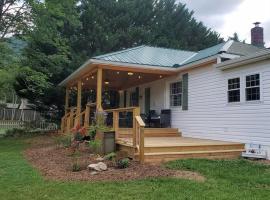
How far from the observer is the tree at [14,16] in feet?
53.2

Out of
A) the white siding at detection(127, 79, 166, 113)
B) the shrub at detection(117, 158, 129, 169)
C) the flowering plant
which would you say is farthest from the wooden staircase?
the white siding at detection(127, 79, 166, 113)

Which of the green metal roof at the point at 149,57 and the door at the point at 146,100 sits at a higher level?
the green metal roof at the point at 149,57

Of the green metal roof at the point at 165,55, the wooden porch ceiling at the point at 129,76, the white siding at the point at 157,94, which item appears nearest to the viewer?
the green metal roof at the point at 165,55

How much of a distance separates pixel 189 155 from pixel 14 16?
41.5 feet


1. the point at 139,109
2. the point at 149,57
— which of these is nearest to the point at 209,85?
the point at 149,57

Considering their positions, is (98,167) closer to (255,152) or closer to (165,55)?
(255,152)

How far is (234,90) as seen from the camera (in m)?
9.91

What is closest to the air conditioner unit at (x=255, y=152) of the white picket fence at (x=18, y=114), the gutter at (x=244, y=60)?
the gutter at (x=244, y=60)

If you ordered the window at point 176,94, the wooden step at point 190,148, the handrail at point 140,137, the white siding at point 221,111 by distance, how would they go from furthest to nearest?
the window at point 176,94 < the white siding at point 221,111 < the wooden step at point 190,148 < the handrail at point 140,137

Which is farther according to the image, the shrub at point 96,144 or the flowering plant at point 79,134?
the flowering plant at point 79,134

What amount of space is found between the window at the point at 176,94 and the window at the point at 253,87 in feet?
12.3

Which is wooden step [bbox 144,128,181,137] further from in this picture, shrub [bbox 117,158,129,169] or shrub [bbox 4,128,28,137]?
shrub [bbox 4,128,28,137]

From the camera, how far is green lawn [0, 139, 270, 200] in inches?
197

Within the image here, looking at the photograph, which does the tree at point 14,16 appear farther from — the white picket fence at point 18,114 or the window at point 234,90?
the white picket fence at point 18,114
